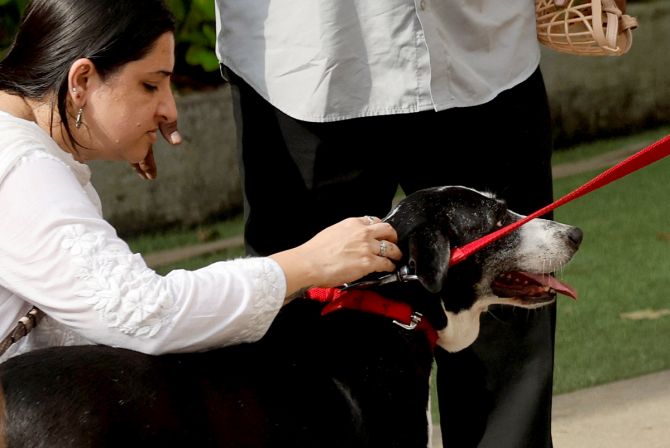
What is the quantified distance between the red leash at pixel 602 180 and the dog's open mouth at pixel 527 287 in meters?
0.18

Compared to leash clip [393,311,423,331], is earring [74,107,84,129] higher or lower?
higher

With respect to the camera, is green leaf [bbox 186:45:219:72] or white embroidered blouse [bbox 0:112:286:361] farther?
green leaf [bbox 186:45:219:72]

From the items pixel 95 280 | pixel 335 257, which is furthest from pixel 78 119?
pixel 335 257

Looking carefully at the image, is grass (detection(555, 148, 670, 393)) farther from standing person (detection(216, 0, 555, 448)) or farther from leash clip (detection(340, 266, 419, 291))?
leash clip (detection(340, 266, 419, 291))

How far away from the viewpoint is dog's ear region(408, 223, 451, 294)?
3064mm

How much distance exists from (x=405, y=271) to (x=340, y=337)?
0.22m

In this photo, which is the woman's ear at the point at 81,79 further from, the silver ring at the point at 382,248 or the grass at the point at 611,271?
the grass at the point at 611,271

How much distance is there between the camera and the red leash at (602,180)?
9.86ft

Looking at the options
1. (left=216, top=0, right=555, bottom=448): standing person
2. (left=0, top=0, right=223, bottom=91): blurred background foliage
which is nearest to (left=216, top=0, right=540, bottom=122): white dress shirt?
(left=216, top=0, right=555, bottom=448): standing person

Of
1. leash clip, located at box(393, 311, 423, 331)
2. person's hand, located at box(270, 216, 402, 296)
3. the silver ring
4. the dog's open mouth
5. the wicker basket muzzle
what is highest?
the wicker basket muzzle

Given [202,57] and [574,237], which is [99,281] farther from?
[202,57]

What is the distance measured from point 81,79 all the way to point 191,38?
4380 millimetres

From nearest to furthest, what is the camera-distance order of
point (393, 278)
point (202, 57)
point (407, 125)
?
point (393, 278) < point (407, 125) < point (202, 57)

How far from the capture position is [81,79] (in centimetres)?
288
